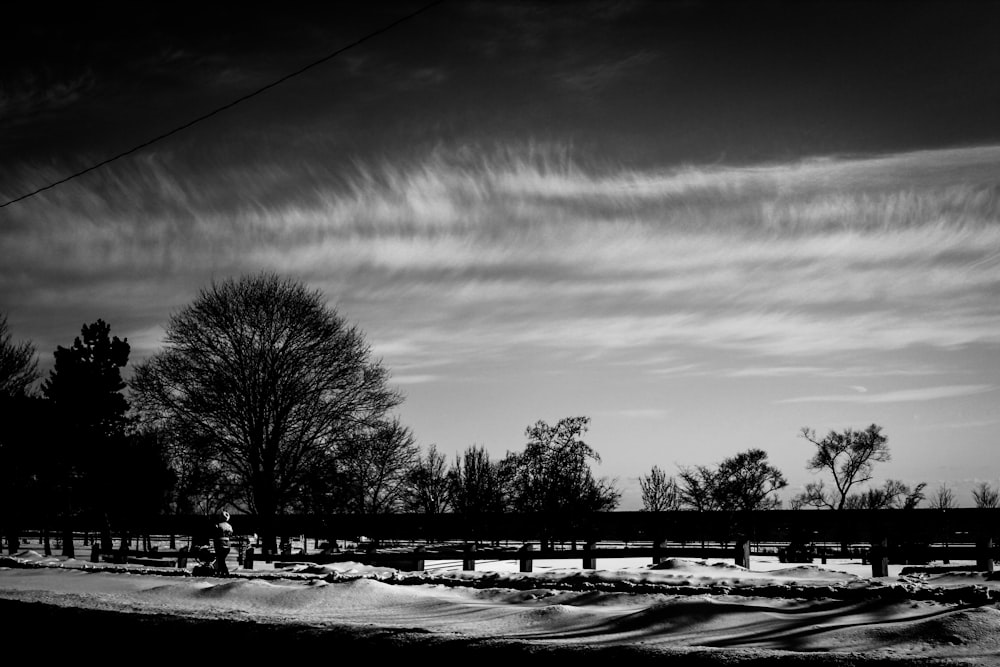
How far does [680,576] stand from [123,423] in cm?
3917

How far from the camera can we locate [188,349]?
35156 mm

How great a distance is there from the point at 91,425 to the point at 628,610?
4402cm

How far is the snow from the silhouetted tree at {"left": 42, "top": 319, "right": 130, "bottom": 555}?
2321 centimetres

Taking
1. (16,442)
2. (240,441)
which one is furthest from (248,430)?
(16,442)

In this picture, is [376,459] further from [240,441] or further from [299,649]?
[299,649]

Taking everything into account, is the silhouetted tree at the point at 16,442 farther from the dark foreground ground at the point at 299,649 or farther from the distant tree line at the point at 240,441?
the dark foreground ground at the point at 299,649

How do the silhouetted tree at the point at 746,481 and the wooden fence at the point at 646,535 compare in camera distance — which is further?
the silhouetted tree at the point at 746,481

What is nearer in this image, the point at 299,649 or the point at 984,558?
the point at 299,649

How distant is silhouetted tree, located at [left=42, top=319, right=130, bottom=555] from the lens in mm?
42594

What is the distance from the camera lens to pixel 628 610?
12.1 metres

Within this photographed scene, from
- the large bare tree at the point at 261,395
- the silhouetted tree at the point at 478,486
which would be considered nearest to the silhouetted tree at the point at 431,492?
the silhouetted tree at the point at 478,486

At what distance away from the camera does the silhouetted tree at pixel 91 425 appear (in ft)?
140

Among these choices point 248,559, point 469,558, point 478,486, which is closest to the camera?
point 469,558

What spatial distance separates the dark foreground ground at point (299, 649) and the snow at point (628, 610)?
0.06 meters
